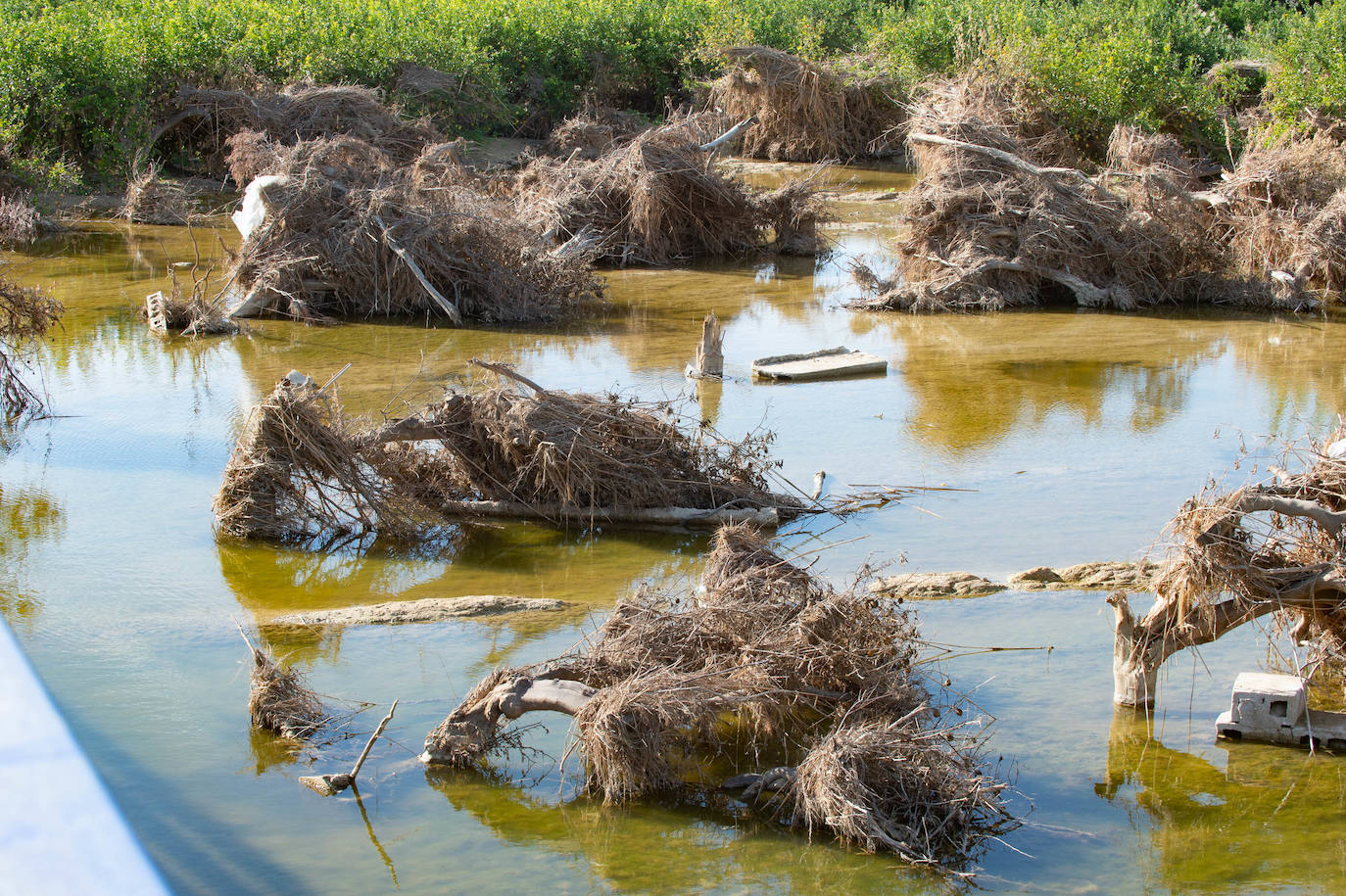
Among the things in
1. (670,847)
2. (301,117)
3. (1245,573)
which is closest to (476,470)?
(670,847)

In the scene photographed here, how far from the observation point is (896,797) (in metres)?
5.32

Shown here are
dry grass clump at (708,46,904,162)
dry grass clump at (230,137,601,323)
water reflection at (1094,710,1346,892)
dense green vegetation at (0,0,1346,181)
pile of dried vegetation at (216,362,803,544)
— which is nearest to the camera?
water reflection at (1094,710,1346,892)

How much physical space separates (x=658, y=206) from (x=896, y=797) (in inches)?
542

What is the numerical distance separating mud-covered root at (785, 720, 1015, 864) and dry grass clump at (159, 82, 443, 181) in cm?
1897

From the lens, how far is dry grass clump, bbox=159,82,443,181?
73.9ft

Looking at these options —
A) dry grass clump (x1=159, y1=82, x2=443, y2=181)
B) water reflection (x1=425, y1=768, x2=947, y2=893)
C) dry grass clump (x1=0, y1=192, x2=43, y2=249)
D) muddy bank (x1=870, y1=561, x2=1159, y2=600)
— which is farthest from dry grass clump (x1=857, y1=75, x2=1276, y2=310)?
dry grass clump (x1=0, y1=192, x2=43, y2=249)

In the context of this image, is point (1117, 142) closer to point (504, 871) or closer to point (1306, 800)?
point (1306, 800)

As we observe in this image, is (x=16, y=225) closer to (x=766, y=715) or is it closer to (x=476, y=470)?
(x=476, y=470)

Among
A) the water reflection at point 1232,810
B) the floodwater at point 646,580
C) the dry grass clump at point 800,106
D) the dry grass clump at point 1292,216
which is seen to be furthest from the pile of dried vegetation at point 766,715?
the dry grass clump at point 800,106

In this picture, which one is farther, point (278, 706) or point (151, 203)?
point (151, 203)

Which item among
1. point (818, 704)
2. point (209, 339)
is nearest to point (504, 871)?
point (818, 704)

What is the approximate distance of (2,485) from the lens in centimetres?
979

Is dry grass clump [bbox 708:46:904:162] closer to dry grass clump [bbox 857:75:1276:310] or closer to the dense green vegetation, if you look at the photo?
the dense green vegetation

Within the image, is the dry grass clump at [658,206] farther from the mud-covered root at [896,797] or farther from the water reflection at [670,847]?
the mud-covered root at [896,797]
